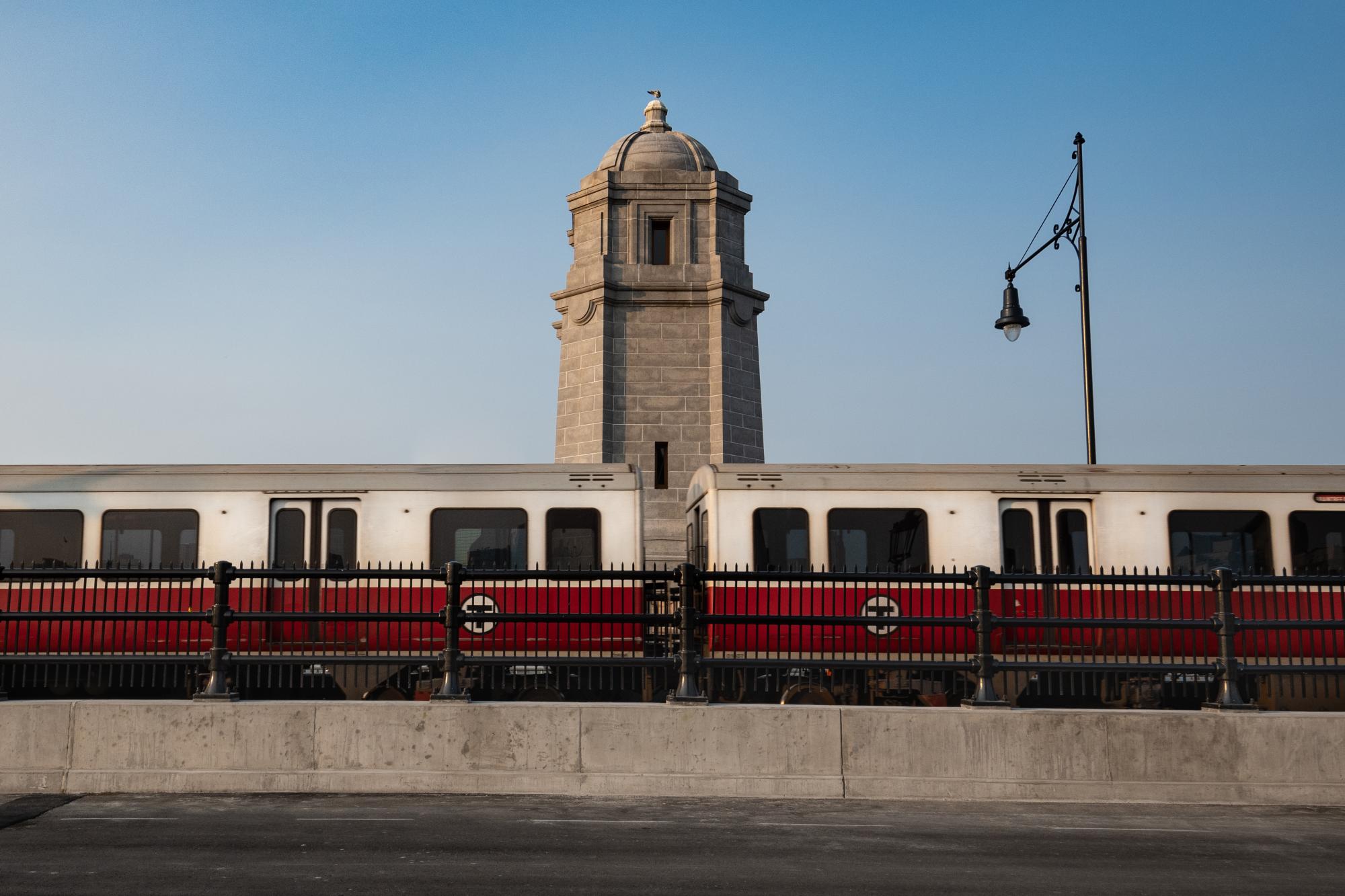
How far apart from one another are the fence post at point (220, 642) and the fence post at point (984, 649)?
21.2ft

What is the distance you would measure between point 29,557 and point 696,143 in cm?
2208

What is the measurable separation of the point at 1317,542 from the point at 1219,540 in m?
1.31

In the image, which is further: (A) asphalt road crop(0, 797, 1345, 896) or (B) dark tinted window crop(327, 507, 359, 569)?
(B) dark tinted window crop(327, 507, 359, 569)

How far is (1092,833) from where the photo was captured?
8.76 meters

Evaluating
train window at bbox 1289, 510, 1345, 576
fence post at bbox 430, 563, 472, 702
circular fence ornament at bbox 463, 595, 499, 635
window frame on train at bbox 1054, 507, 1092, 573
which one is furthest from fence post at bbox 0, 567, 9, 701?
train window at bbox 1289, 510, 1345, 576

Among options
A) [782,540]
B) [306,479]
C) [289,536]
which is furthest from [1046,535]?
[289,536]

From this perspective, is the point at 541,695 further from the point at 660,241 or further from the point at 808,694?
the point at 660,241

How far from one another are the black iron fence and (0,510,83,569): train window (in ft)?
1.46

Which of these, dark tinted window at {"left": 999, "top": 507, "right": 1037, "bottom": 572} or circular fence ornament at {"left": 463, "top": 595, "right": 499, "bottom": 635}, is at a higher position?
dark tinted window at {"left": 999, "top": 507, "right": 1037, "bottom": 572}

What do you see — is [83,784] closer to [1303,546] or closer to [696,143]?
[1303,546]

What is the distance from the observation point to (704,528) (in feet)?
57.4

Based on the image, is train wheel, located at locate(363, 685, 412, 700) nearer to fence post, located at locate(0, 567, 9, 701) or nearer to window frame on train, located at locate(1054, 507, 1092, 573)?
fence post, located at locate(0, 567, 9, 701)

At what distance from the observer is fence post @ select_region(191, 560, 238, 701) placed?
1048 centimetres

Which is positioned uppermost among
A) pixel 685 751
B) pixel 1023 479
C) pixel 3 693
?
pixel 1023 479
